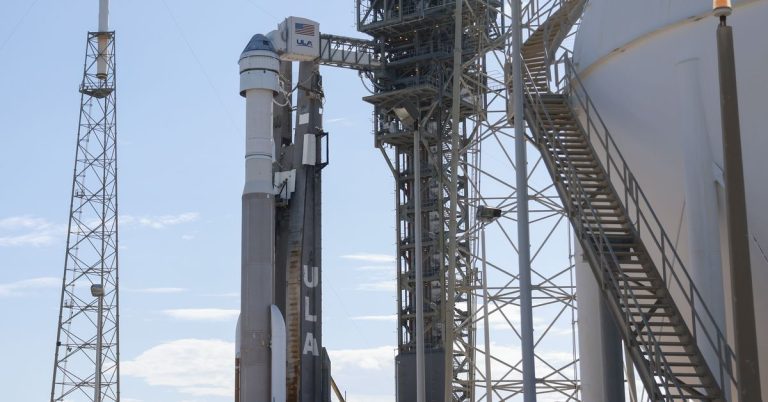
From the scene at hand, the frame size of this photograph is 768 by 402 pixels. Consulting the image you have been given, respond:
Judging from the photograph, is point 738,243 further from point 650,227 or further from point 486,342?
point 486,342

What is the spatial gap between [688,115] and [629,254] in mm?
2590

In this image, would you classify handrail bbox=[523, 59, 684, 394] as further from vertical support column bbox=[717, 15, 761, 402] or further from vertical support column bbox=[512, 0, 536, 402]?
vertical support column bbox=[717, 15, 761, 402]

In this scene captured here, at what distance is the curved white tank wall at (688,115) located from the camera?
57.2 feet

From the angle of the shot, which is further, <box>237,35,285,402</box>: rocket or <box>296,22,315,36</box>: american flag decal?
<box>296,22,315,36</box>: american flag decal

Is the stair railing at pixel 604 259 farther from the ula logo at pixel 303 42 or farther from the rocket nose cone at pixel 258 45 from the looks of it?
the ula logo at pixel 303 42

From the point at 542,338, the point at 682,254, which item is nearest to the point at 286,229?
the point at 542,338

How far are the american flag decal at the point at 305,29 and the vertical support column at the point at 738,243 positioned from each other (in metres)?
34.7

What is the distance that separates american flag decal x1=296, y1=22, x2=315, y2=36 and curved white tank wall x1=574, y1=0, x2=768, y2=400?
24.8 metres

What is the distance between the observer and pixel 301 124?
44.5 m

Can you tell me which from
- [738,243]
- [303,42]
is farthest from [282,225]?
[738,243]

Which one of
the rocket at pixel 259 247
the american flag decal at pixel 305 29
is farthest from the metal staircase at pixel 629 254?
the american flag decal at pixel 305 29

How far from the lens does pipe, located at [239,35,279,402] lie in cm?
3612

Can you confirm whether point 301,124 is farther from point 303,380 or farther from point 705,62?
point 705,62

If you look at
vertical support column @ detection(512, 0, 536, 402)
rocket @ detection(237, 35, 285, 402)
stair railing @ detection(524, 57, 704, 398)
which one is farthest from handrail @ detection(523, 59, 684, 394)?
rocket @ detection(237, 35, 285, 402)
